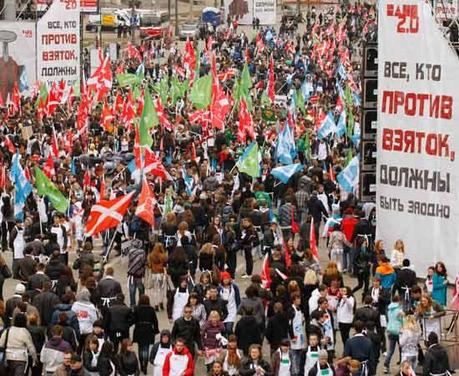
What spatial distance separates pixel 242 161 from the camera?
109ft

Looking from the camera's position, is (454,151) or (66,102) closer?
(454,151)

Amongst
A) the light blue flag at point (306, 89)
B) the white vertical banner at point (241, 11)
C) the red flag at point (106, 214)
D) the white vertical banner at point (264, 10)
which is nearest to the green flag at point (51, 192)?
the red flag at point (106, 214)

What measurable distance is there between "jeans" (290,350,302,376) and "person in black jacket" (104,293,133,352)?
6.82ft

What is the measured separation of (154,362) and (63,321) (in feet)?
4.29

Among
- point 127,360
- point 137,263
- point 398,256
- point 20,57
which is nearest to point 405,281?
point 398,256

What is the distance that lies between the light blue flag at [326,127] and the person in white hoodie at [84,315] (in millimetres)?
17294

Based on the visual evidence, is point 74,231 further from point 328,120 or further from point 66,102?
point 66,102

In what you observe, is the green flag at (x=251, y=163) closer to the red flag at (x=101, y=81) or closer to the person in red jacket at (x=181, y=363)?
the red flag at (x=101, y=81)

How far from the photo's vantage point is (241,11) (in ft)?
235

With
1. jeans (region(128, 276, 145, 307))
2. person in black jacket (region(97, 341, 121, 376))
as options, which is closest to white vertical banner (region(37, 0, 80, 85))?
jeans (region(128, 276, 145, 307))

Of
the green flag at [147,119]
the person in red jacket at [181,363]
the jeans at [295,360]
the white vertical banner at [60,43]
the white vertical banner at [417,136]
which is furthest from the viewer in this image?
the white vertical banner at [60,43]

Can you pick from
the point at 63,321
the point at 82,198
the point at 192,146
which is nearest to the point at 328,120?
the point at 192,146

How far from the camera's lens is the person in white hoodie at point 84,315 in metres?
22.2

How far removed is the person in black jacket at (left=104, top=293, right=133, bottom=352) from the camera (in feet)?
72.8
